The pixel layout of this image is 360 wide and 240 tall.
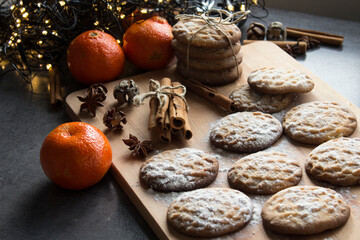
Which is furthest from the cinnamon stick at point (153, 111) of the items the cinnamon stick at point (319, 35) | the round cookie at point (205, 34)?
the cinnamon stick at point (319, 35)

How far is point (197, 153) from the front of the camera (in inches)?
57.7

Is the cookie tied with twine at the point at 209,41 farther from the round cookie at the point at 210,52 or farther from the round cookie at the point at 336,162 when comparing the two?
the round cookie at the point at 336,162

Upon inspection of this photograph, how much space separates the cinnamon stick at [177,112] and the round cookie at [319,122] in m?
0.37

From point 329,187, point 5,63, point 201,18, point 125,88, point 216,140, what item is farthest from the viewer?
point 5,63

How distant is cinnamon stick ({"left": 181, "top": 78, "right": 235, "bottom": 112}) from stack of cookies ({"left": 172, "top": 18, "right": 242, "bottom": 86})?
0.03 m

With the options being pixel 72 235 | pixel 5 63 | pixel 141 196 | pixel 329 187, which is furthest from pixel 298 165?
pixel 5 63

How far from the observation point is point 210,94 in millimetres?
1815

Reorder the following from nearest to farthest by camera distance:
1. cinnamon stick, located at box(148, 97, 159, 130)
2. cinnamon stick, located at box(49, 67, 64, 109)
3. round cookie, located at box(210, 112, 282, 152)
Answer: round cookie, located at box(210, 112, 282, 152)
cinnamon stick, located at box(148, 97, 159, 130)
cinnamon stick, located at box(49, 67, 64, 109)

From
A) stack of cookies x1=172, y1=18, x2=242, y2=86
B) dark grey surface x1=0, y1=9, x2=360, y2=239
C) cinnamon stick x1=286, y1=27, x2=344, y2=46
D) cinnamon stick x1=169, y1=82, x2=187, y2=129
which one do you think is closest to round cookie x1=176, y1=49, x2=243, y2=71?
stack of cookies x1=172, y1=18, x2=242, y2=86

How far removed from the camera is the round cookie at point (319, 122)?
154 cm

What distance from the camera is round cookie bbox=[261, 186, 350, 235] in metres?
1.19

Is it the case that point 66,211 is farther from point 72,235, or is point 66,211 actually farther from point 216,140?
point 216,140

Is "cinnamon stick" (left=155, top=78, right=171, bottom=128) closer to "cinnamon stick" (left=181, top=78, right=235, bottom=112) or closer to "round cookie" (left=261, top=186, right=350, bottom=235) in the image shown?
"cinnamon stick" (left=181, top=78, right=235, bottom=112)

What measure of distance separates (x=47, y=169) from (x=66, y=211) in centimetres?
15
